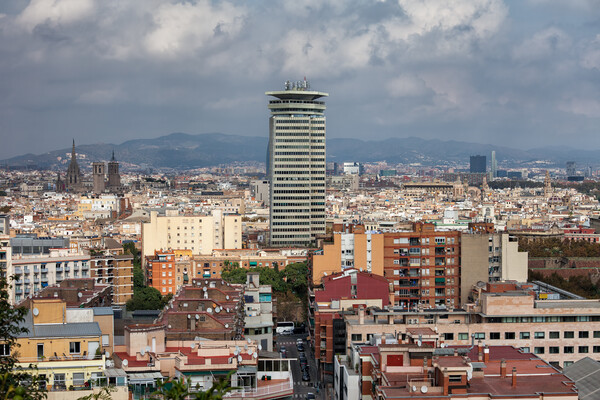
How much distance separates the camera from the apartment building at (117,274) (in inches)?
2580

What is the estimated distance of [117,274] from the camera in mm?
67062

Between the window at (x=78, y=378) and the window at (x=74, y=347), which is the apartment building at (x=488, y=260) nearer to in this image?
the window at (x=74, y=347)

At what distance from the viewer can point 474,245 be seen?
61906mm

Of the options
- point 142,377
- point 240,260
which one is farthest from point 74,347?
point 240,260

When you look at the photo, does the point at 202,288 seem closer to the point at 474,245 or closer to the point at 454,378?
the point at 454,378

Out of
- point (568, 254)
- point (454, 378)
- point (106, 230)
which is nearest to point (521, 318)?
point (454, 378)

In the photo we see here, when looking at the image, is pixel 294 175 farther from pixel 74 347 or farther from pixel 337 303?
pixel 74 347

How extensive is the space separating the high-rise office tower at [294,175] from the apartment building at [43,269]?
157 feet

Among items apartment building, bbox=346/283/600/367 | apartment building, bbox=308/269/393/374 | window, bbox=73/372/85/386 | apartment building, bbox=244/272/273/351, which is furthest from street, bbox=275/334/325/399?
window, bbox=73/372/85/386

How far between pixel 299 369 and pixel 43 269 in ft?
55.1

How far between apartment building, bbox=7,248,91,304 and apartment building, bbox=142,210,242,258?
27982mm

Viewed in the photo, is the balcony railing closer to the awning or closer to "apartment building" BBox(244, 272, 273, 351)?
the awning

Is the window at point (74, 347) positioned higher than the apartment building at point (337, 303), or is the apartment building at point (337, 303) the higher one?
the window at point (74, 347)

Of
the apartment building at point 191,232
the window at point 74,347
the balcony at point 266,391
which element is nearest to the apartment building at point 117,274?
the apartment building at point 191,232
